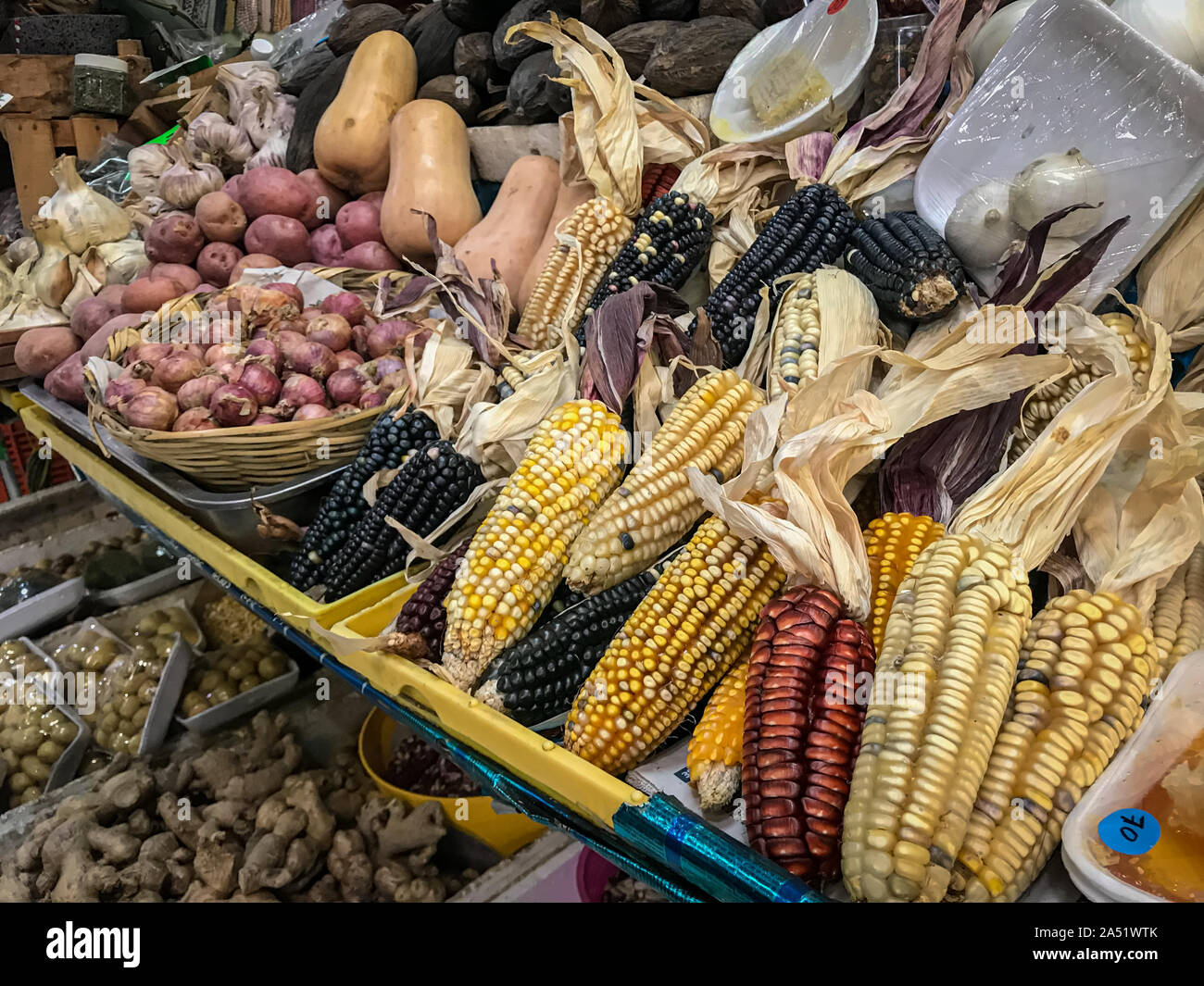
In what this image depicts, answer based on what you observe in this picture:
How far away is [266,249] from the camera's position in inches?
117

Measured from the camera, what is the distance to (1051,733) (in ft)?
2.73

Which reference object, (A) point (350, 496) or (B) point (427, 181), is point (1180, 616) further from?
(B) point (427, 181)

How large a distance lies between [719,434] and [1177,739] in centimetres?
74

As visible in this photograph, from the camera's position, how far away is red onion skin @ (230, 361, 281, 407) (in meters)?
1.88

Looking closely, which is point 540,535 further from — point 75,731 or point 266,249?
point 266,249

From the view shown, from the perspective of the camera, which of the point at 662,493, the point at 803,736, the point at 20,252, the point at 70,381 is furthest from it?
the point at 20,252

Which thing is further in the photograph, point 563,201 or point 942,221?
point 563,201

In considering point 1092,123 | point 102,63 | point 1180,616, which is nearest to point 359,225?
point 1092,123

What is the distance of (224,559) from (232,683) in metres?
0.86

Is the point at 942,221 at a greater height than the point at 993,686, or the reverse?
the point at 942,221

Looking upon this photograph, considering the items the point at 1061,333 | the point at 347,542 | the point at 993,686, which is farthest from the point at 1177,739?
the point at 347,542

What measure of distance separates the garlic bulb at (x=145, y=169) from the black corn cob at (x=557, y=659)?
133 inches

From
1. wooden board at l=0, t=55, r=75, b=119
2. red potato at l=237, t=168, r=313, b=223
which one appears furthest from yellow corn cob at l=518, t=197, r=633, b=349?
wooden board at l=0, t=55, r=75, b=119

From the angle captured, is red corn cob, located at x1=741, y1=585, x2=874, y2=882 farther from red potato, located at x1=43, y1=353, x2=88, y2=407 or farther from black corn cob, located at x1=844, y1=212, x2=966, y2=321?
red potato, located at x1=43, y1=353, x2=88, y2=407
